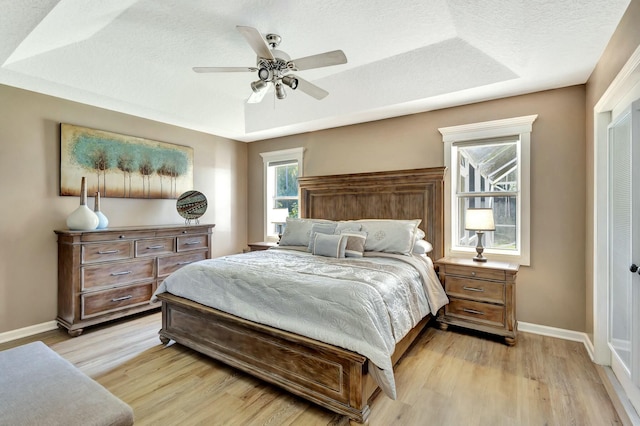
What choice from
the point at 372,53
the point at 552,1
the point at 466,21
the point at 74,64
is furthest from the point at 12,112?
the point at 552,1

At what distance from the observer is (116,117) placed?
12.7 ft

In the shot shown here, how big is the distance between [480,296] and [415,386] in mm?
1292

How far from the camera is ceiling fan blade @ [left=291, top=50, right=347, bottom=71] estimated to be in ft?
7.09

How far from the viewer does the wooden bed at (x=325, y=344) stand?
1.89 metres

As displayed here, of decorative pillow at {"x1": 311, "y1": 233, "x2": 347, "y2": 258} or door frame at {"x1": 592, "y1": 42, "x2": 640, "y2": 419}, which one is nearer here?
door frame at {"x1": 592, "y1": 42, "x2": 640, "y2": 419}

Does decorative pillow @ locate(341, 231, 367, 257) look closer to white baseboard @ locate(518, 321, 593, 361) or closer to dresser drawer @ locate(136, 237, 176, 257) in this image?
white baseboard @ locate(518, 321, 593, 361)

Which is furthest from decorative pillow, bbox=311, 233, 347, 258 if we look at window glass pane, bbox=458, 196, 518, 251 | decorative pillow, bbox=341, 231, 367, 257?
window glass pane, bbox=458, 196, 518, 251

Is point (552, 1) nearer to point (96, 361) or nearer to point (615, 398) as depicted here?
point (615, 398)

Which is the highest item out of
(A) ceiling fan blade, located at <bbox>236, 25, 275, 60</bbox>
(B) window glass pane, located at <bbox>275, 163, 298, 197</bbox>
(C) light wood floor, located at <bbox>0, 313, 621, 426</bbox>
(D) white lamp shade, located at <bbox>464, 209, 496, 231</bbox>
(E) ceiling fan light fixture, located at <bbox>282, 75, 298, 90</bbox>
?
(A) ceiling fan blade, located at <bbox>236, 25, 275, 60</bbox>

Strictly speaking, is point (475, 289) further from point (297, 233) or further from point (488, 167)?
point (297, 233)

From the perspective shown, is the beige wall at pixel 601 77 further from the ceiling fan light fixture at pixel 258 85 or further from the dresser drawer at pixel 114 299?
the dresser drawer at pixel 114 299

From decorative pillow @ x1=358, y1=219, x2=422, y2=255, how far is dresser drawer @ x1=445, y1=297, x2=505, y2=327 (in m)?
0.75

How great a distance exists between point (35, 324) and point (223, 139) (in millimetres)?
3506

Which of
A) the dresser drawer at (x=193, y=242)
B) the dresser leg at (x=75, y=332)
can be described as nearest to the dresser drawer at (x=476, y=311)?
the dresser drawer at (x=193, y=242)
